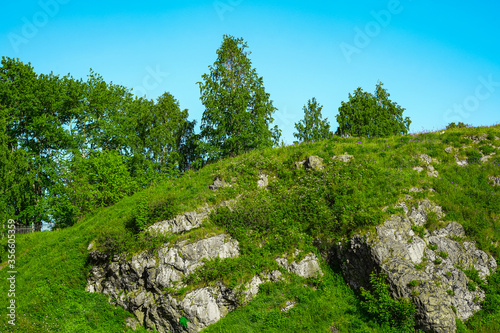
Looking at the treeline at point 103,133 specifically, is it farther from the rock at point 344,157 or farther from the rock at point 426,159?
the rock at point 426,159

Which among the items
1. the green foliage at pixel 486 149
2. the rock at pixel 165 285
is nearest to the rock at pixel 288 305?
the rock at pixel 165 285

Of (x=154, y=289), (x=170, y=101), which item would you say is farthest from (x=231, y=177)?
(x=170, y=101)

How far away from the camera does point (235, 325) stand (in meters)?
15.5

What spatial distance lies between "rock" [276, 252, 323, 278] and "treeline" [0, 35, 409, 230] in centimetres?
1682

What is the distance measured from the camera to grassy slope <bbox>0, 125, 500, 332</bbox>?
16031mm

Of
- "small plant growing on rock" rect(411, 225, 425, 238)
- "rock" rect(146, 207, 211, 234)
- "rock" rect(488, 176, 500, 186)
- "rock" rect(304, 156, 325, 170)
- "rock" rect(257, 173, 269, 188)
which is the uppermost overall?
"rock" rect(304, 156, 325, 170)

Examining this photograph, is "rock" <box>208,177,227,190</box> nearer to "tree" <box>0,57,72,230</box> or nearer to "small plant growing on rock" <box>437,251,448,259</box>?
"small plant growing on rock" <box>437,251,448,259</box>

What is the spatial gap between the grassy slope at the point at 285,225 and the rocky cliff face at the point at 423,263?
0.60 metres

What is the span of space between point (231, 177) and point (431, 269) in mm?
Answer: 12981

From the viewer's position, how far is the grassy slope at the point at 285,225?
52.6ft

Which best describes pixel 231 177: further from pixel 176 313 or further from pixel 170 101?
pixel 170 101

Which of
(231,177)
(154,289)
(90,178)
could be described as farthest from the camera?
(90,178)

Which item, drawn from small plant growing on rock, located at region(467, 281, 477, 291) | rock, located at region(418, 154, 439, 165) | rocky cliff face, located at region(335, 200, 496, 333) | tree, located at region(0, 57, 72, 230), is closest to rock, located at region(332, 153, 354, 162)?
rock, located at region(418, 154, 439, 165)

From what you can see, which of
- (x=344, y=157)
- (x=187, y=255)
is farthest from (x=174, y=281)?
(x=344, y=157)
